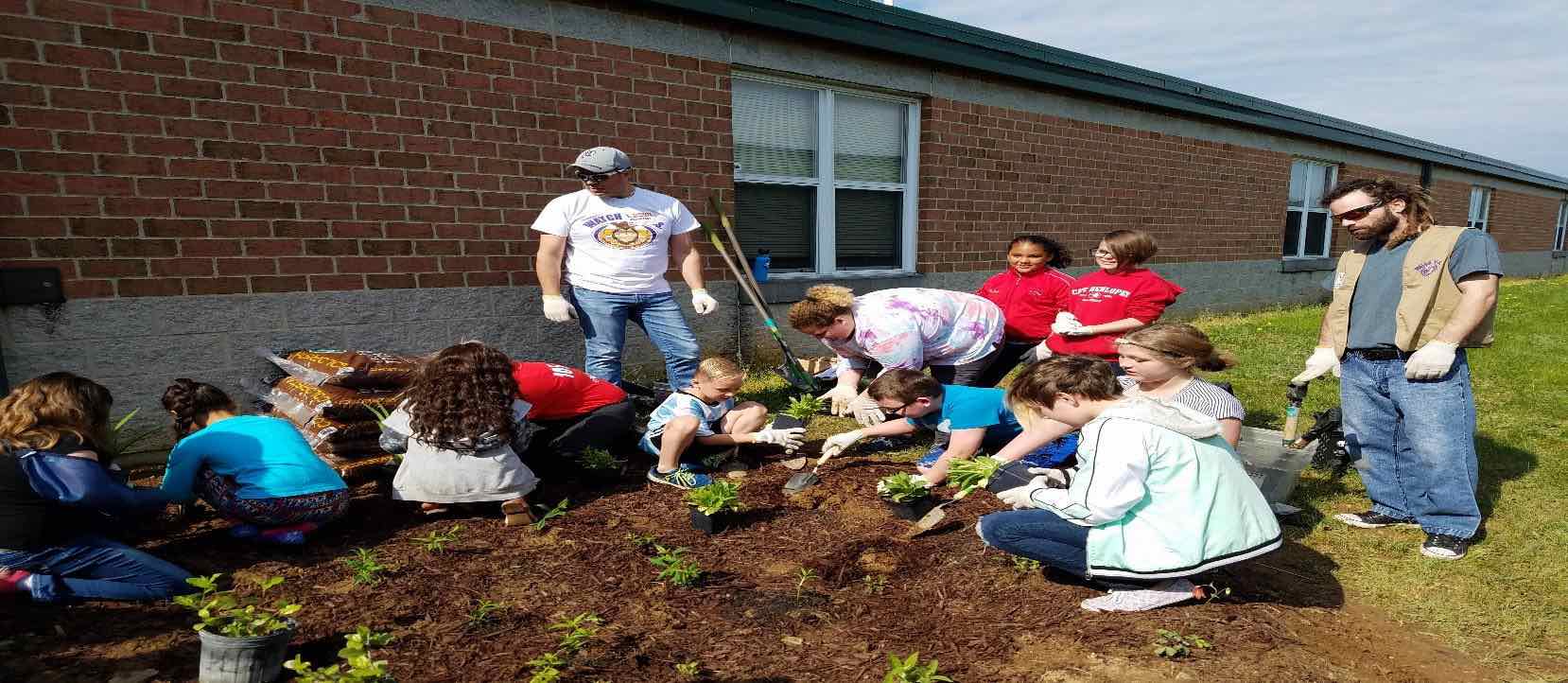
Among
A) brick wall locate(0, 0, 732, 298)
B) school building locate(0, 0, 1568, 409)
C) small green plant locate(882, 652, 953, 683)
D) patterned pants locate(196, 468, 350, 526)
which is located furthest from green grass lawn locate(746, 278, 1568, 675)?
patterned pants locate(196, 468, 350, 526)

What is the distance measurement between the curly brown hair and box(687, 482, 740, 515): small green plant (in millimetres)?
1019

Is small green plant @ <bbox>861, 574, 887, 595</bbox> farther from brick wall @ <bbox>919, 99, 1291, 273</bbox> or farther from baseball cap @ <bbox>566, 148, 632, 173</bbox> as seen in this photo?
brick wall @ <bbox>919, 99, 1291, 273</bbox>

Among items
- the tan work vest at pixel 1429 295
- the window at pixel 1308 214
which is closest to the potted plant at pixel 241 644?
the tan work vest at pixel 1429 295

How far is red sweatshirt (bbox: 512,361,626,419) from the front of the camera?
14.0 ft

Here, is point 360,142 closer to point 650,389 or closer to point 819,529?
point 650,389

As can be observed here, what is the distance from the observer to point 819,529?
389cm

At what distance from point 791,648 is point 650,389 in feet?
11.1

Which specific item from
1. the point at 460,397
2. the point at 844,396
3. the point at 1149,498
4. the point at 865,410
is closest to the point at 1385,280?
the point at 1149,498

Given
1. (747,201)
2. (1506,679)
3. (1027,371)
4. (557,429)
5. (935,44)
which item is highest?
(935,44)

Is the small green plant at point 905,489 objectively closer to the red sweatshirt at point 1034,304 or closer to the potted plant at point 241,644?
the red sweatshirt at point 1034,304

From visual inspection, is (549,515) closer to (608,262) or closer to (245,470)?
(245,470)

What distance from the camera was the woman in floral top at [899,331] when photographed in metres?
4.54

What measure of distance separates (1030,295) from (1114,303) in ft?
2.30

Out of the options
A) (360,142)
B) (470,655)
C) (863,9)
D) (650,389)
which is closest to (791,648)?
(470,655)
